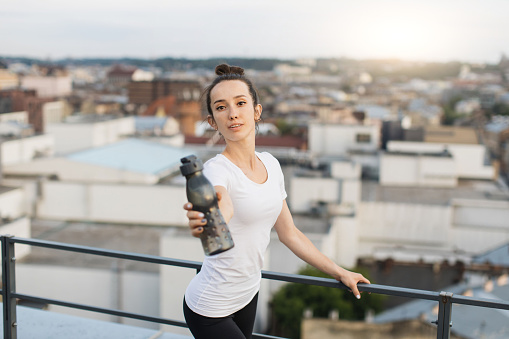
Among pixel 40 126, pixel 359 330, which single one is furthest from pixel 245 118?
→ pixel 40 126

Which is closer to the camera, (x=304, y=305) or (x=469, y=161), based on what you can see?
(x=304, y=305)

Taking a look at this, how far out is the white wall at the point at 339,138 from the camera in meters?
33.7

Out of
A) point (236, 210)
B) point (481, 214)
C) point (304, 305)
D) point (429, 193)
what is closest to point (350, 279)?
point (236, 210)

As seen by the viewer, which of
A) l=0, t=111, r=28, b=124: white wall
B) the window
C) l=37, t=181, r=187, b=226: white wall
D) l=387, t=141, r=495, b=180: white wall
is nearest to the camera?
l=37, t=181, r=187, b=226: white wall

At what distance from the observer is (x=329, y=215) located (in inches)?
880

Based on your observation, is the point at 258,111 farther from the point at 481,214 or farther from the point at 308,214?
the point at 481,214

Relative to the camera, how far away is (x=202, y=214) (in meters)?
2.04

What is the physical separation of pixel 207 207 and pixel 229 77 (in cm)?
67

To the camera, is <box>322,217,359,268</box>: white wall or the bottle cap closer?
the bottle cap

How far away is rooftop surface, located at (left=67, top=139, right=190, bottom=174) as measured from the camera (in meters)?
24.4

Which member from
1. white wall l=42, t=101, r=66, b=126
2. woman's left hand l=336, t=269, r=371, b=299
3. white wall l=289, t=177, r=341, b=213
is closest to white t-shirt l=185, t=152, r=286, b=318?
woman's left hand l=336, t=269, r=371, b=299

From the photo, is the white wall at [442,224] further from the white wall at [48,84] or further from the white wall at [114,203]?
the white wall at [48,84]

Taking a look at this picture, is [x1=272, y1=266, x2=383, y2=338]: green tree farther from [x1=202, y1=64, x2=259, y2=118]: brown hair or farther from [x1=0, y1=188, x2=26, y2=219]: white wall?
[x1=202, y1=64, x2=259, y2=118]: brown hair

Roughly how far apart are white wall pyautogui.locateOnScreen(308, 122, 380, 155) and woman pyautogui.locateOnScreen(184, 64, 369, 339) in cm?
3152
